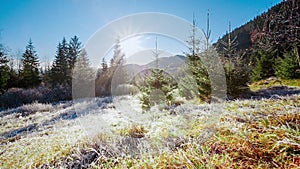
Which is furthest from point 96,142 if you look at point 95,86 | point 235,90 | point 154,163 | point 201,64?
point 95,86

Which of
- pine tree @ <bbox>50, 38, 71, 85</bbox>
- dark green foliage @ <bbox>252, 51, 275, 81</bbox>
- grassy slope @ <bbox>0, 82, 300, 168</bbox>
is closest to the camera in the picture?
grassy slope @ <bbox>0, 82, 300, 168</bbox>

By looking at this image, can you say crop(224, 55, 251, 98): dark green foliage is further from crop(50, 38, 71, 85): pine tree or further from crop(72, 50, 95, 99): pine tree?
crop(50, 38, 71, 85): pine tree

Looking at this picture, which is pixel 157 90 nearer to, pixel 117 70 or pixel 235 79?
pixel 235 79

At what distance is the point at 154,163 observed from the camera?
1605mm

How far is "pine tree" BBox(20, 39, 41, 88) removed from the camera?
889 inches

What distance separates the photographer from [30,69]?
24.0m

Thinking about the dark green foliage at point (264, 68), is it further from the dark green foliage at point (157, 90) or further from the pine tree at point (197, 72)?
the dark green foliage at point (157, 90)

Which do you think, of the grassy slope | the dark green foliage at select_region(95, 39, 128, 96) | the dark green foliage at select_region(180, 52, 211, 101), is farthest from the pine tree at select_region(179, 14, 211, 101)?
the dark green foliage at select_region(95, 39, 128, 96)

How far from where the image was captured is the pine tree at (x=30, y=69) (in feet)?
74.1

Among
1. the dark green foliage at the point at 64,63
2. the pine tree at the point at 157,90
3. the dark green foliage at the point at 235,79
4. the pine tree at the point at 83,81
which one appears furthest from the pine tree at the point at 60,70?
the dark green foliage at the point at 235,79

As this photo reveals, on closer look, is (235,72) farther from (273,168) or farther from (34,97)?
(34,97)

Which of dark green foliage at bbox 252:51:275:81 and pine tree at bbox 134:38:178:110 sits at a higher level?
dark green foliage at bbox 252:51:275:81

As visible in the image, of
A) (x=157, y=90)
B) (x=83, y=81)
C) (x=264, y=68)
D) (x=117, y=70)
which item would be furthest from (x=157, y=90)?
Result: (x=264, y=68)

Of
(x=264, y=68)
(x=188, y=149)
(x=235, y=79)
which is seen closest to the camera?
(x=188, y=149)
